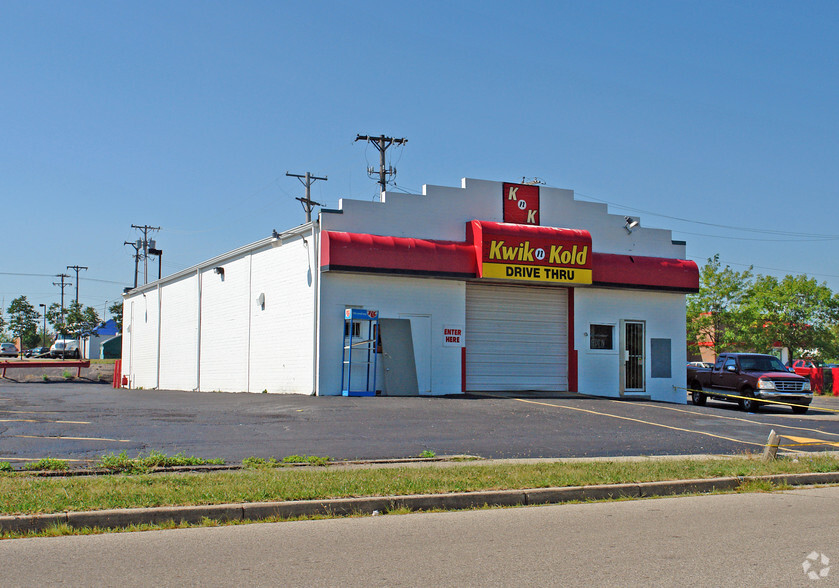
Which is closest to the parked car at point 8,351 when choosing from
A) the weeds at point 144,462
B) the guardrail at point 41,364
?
the guardrail at point 41,364

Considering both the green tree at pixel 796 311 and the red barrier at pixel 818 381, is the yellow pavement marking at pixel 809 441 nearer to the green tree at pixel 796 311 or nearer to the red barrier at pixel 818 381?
the red barrier at pixel 818 381

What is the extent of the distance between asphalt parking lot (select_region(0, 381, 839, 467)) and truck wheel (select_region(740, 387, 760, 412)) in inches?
126

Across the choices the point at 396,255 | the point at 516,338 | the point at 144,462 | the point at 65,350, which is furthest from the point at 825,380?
the point at 65,350

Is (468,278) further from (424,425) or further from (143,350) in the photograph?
(143,350)

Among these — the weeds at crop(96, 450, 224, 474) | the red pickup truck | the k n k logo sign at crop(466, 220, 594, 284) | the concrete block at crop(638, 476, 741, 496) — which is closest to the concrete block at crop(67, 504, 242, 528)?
the weeds at crop(96, 450, 224, 474)

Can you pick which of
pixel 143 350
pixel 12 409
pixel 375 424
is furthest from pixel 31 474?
pixel 143 350

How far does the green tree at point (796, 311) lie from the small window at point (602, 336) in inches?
1305

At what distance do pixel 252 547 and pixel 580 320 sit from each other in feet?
70.5

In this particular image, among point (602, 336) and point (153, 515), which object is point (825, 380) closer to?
point (602, 336)

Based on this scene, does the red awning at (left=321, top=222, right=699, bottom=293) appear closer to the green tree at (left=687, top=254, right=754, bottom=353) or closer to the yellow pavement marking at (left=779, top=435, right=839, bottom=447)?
the yellow pavement marking at (left=779, top=435, right=839, bottom=447)

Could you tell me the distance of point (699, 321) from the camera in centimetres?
5616

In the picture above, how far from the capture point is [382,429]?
16.0 meters

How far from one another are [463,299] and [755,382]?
32.7ft

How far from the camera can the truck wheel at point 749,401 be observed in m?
25.7
